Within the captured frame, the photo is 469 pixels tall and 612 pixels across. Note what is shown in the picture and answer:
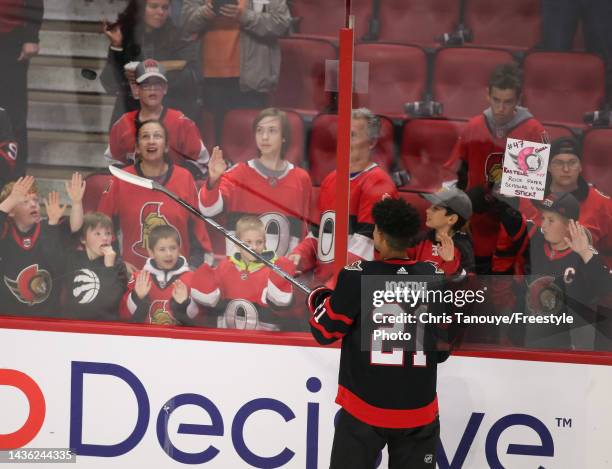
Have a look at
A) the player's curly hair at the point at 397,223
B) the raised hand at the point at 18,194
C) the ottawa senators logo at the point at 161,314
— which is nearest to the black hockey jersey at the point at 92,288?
the ottawa senators logo at the point at 161,314

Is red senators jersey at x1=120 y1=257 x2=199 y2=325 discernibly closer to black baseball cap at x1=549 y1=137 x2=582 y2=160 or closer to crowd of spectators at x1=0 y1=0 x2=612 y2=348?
crowd of spectators at x1=0 y1=0 x2=612 y2=348

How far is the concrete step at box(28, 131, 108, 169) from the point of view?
3.01 meters

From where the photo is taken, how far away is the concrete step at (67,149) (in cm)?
301

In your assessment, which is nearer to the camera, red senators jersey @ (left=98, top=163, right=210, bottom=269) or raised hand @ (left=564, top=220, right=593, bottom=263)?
raised hand @ (left=564, top=220, right=593, bottom=263)

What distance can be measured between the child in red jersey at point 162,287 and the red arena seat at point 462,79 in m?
1.03

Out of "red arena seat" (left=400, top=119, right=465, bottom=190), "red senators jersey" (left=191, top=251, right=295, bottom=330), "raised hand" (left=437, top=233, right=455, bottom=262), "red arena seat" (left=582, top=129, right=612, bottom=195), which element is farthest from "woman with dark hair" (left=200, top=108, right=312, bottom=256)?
"red arena seat" (left=582, top=129, right=612, bottom=195)

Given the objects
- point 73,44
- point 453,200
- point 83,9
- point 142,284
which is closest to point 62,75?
point 73,44

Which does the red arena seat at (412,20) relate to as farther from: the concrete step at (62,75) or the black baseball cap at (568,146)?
the concrete step at (62,75)

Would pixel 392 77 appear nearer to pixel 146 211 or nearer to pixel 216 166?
pixel 216 166

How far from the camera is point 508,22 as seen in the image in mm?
2826

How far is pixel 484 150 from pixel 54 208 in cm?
148

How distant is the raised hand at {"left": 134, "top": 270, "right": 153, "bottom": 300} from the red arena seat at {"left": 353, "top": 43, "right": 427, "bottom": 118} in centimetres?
94

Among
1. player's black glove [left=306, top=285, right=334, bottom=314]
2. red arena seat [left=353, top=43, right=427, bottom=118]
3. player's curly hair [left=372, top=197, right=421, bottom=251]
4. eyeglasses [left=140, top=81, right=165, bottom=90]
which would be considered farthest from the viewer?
eyeglasses [left=140, top=81, right=165, bottom=90]

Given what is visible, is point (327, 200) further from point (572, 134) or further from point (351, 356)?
point (572, 134)
